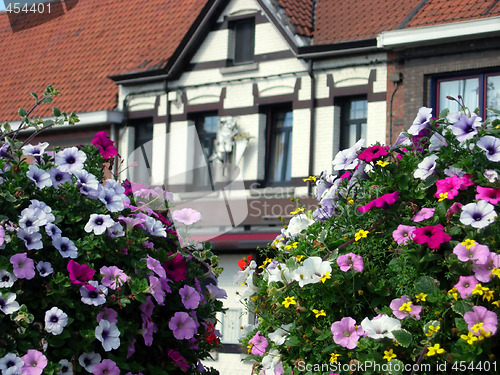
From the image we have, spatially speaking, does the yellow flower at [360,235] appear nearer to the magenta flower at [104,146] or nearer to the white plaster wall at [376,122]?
the magenta flower at [104,146]

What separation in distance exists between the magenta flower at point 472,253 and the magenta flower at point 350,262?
0.54 m

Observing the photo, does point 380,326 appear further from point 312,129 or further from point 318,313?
point 312,129

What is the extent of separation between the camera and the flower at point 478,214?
15.9 ft

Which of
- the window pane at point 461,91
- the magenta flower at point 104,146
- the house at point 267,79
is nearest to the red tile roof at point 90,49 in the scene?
the house at point 267,79

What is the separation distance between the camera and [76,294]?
5277mm

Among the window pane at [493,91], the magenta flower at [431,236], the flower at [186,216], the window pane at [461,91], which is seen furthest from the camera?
the window pane at [461,91]

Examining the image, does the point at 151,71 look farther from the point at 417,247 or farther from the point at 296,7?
the point at 417,247

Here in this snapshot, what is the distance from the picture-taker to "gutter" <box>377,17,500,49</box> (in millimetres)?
17883

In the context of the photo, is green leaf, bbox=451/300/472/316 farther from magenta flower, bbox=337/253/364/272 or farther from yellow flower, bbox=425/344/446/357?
magenta flower, bbox=337/253/364/272

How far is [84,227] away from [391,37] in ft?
47.5

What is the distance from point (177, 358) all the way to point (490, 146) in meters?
2.19

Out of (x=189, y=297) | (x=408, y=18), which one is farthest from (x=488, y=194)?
(x=408, y=18)

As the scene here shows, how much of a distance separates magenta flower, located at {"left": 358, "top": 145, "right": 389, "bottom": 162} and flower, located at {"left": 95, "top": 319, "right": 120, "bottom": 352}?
1.70 meters

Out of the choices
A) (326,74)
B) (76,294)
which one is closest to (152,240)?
(76,294)
